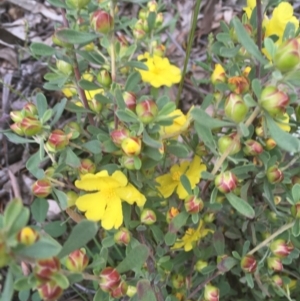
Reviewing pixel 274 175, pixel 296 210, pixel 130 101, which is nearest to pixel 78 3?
pixel 130 101

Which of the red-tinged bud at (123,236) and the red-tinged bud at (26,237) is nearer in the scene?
the red-tinged bud at (26,237)

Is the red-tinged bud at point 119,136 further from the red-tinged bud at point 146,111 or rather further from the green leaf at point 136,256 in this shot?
the green leaf at point 136,256

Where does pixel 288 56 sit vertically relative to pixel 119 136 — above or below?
above

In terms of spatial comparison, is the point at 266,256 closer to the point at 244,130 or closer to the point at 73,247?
the point at 244,130

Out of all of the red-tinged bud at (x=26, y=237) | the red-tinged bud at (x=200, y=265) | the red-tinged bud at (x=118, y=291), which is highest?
the red-tinged bud at (x=26, y=237)

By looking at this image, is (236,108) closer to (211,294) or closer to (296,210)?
(296,210)

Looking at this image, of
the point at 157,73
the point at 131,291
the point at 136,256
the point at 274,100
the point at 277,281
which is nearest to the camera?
the point at 274,100

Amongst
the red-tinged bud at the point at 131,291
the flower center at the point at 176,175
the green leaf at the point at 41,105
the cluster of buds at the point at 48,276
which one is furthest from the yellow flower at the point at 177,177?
the cluster of buds at the point at 48,276
